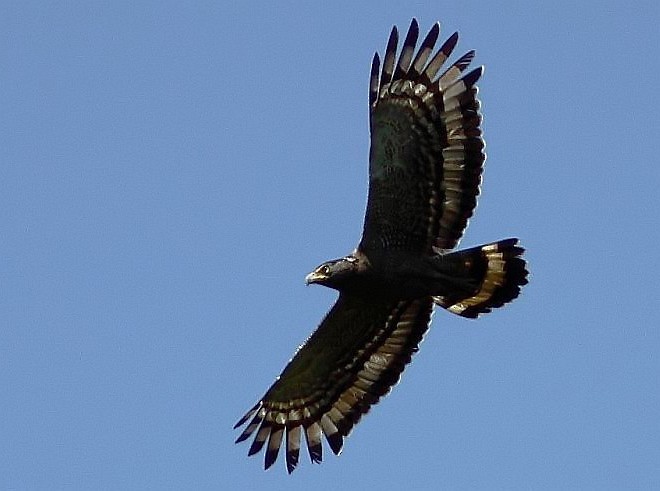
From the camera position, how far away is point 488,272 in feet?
63.7

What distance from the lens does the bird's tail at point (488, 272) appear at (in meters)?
19.3

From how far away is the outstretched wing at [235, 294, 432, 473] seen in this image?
20.6 metres

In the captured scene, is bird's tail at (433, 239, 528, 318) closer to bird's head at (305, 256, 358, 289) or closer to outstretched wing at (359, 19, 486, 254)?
outstretched wing at (359, 19, 486, 254)

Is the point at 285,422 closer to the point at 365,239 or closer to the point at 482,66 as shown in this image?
the point at 365,239

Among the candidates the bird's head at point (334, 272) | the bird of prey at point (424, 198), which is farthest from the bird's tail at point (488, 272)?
the bird's head at point (334, 272)

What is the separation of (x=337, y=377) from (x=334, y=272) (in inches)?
87.5

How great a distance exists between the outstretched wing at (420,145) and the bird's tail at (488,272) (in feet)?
1.07

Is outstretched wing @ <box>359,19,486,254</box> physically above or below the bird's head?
above

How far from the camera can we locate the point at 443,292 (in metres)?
19.5

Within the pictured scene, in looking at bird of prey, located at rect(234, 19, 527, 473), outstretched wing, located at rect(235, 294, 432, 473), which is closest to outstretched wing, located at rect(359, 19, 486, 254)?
bird of prey, located at rect(234, 19, 527, 473)

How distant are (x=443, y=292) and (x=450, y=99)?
7.30 ft

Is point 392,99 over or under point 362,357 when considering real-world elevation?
over

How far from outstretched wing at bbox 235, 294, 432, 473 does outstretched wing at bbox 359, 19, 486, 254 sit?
142 centimetres

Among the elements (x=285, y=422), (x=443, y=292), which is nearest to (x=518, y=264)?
(x=443, y=292)
